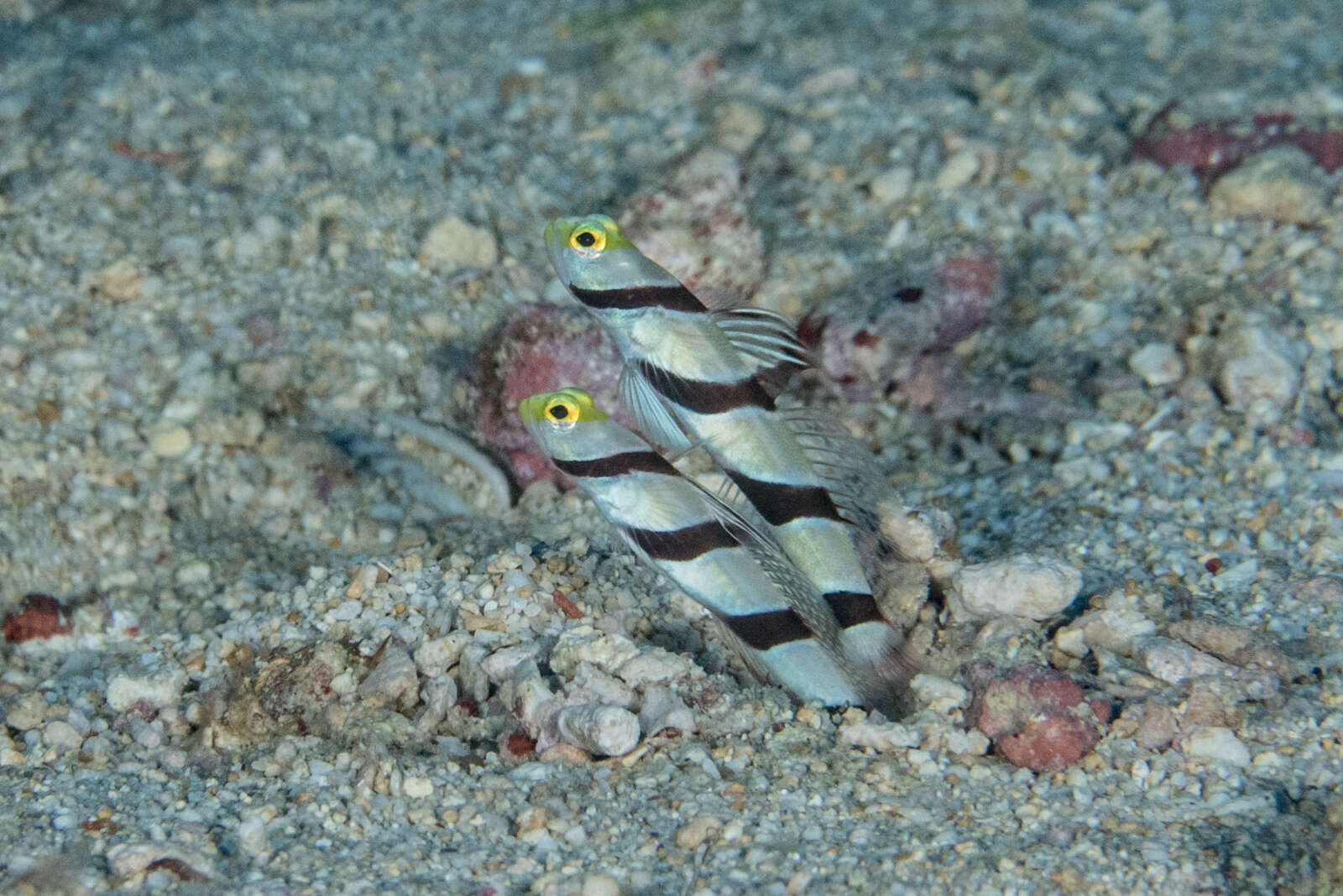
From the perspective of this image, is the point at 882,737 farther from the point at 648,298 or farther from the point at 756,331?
the point at 648,298

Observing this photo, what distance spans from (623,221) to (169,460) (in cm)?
192

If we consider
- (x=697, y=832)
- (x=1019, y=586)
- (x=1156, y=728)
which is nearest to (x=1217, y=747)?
(x=1156, y=728)

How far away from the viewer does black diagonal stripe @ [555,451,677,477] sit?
8.21 ft

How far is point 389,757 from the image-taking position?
2488 mm

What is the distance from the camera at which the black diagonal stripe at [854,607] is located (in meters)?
2.76

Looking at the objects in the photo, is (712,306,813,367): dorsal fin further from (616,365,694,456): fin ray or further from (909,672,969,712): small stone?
(909,672,969,712): small stone

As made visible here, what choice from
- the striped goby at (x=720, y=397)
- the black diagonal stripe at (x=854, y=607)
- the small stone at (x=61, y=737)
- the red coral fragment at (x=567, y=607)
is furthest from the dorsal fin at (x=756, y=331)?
the small stone at (x=61, y=737)

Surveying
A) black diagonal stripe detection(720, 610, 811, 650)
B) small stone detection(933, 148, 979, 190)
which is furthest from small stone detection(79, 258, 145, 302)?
small stone detection(933, 148, 979, 190)

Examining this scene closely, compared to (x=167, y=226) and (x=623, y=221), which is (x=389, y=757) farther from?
(x=167, y=226)

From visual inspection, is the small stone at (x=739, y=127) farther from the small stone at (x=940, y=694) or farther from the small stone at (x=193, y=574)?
the small stone at (x=940, y=694)

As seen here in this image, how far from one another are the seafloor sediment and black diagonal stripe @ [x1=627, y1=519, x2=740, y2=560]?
1.06 feet

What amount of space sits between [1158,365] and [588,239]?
90.3 inches

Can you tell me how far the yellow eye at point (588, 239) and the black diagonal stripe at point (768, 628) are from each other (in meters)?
0.97

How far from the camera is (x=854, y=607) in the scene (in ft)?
9.06
